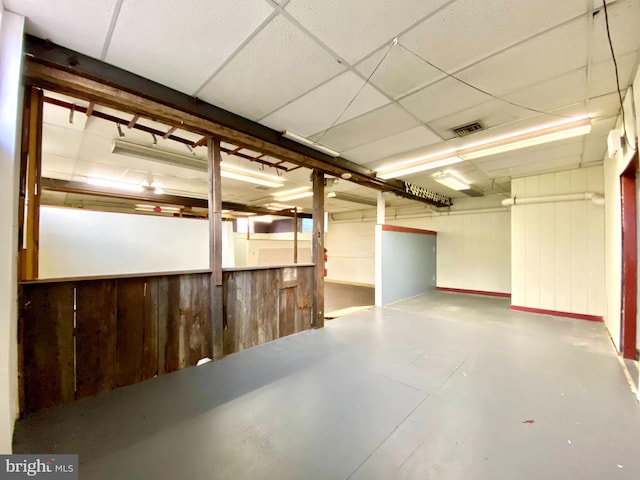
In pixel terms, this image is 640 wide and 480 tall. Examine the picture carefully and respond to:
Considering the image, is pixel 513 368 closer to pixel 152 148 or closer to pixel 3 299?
pixel 3 299

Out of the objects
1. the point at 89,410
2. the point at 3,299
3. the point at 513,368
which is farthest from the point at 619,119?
the point at 89,410

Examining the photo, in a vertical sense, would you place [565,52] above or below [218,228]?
above

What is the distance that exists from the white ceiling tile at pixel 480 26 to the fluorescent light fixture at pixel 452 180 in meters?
3.00

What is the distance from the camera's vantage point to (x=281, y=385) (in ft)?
7.43

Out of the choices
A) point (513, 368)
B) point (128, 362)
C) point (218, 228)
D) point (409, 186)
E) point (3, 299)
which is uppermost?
point (409, 186)

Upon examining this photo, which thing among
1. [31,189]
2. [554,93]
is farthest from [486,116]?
[31,189]

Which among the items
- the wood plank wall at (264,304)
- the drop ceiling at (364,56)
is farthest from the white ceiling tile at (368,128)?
the wood plank wall at (264,304)

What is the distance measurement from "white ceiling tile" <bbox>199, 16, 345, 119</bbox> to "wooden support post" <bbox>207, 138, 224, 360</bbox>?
1.75ft

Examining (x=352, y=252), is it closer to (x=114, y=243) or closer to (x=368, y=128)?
(x=368, y=128)

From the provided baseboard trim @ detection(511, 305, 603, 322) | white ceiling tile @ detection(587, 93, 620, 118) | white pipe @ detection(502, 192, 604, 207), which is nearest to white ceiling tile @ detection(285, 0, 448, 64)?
white ceiling tile @ detection(587, 93, 620, 118)

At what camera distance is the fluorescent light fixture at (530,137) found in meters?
2.91

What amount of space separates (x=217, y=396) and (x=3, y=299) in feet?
4.86

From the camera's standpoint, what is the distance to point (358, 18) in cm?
161

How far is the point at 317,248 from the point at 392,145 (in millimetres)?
1823
